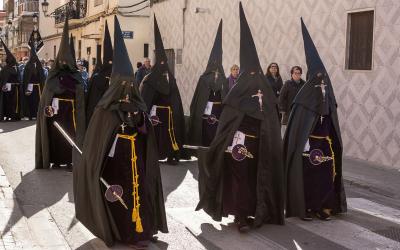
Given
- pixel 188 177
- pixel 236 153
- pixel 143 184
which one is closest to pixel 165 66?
pixel 188 177

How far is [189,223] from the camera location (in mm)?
7547

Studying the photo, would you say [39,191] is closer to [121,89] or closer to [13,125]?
[121,89]

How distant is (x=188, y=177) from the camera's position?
35.1 ft

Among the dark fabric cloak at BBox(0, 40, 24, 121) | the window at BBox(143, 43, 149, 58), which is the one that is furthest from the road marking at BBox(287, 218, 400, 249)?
the window at BBox(143, 43, 149, 58)

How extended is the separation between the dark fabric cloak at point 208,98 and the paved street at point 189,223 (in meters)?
2.11

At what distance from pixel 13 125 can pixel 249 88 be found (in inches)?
501

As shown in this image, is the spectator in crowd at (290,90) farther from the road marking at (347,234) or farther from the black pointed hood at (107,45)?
the road marking at (347,234)

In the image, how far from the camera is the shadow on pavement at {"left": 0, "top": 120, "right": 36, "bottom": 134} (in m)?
17.2

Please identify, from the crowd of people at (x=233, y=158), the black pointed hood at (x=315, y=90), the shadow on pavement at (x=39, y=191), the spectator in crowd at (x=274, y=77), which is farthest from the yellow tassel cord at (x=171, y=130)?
the black pointed hood at (x=315, y=90)

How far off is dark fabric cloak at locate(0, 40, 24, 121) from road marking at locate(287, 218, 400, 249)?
1393 cm

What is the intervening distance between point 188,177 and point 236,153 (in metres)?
3.67

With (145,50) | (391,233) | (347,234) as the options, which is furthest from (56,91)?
(145,50)

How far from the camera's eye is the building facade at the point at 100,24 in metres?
27.8

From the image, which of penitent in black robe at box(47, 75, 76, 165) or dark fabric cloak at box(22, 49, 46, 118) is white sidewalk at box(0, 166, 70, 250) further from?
dark fabric cloak at box(22, 49, 46, 118)
